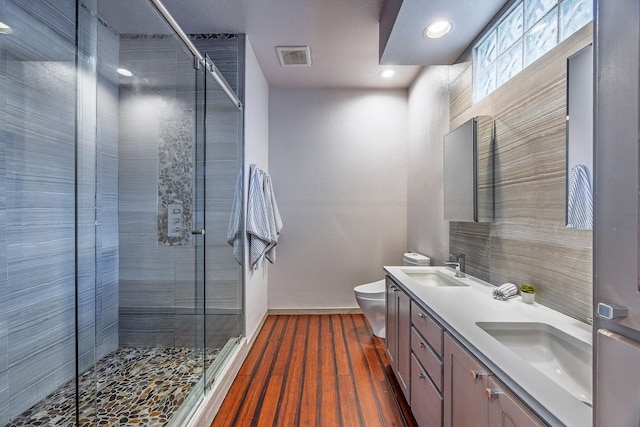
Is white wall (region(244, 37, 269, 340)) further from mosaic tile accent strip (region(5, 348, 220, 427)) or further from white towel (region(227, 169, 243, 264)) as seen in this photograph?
mosaic tile accent strip (region(5, 348, 220, 427))

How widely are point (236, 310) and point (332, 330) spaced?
106 centimetres

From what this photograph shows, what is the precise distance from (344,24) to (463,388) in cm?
241

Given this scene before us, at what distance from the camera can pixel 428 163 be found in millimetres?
2896

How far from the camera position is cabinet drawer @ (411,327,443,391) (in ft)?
4.33

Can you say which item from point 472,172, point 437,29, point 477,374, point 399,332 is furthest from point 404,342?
point 437,29

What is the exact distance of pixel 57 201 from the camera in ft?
5.95

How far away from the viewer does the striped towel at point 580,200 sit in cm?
114

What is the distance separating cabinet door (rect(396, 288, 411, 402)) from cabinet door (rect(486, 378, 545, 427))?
2.74 feet

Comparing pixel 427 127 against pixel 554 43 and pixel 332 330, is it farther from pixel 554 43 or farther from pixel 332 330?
pixel 332 330

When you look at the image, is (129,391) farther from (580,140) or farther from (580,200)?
(580,140)

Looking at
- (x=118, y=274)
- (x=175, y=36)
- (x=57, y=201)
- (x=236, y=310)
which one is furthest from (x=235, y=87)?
(x=236, y=310)

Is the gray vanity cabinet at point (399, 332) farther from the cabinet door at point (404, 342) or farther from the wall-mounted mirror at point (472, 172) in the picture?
the wall-mounted mirror at point (472, 172)

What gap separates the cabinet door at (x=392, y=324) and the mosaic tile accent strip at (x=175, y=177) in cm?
148

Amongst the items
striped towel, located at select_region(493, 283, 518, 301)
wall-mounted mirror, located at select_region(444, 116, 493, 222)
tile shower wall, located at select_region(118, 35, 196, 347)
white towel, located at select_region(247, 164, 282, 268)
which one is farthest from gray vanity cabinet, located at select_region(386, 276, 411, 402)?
tile shower wall, located at select_region(118, 35, 196, 347)
